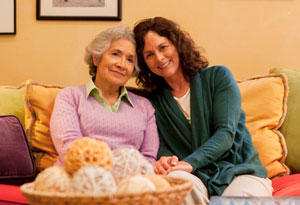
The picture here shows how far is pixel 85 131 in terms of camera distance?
5.92ft

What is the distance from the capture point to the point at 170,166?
1672mm

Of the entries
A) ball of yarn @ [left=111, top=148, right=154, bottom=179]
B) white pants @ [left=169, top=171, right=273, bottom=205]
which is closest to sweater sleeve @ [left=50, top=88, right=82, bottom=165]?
white pants @ [left=169, top=171, right=273, bottom=205]

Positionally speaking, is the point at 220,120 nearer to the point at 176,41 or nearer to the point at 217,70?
the point at 217,70

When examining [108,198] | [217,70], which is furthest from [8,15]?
[108,198]

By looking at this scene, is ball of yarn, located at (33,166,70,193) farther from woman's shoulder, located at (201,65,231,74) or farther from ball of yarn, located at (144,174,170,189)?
woman's shoulder, located at (201,65,231,74)

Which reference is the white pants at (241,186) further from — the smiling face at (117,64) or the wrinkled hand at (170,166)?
the smiling face at (117,64)

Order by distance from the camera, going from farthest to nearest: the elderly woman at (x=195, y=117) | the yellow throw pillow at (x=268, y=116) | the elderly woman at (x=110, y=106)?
1. the yellow throw pillow at (x=268, y=116)
2. the elderly woman at (x=110, y=106)
3. the elderly woman at (x=195, y=117)

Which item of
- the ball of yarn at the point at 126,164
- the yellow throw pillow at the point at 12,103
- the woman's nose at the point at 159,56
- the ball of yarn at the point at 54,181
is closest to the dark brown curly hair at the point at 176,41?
the woman's nose at the point at 159,56

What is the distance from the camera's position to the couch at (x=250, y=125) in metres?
1.78

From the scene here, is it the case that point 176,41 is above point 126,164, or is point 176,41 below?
above

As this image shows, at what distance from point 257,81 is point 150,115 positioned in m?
0.68

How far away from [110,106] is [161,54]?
14.9 inches

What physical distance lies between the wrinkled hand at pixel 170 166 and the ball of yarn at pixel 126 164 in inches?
29.4

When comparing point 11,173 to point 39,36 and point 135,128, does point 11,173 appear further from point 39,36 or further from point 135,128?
point 39,36
